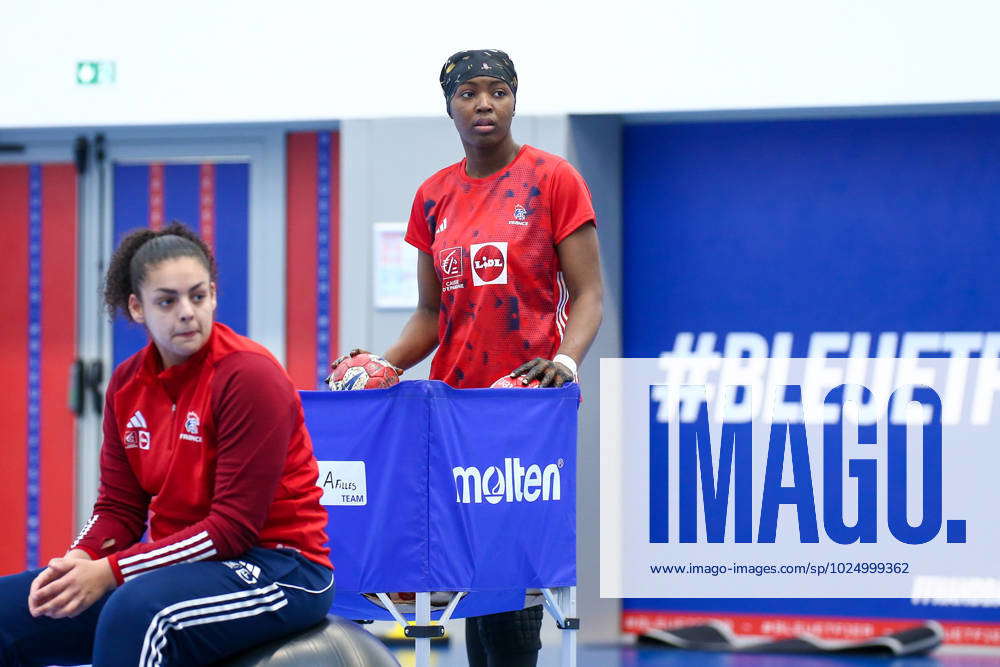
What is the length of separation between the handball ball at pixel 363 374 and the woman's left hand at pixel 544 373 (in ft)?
1.08

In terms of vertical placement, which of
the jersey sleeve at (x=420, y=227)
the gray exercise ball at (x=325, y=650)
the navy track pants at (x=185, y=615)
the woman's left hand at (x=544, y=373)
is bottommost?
the gray exercise ball at (x=325, y=650)

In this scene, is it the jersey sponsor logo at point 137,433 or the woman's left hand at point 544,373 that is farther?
the woman's left hand at point 544,373

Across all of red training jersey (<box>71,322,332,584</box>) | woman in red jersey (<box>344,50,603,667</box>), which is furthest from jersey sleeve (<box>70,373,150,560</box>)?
woman in red jersey (<box>344,50,603,667</box>)

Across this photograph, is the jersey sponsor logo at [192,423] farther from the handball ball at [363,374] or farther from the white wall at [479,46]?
the white wall at [479,46]

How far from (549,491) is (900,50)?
3584 millimetres

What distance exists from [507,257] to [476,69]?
463mm

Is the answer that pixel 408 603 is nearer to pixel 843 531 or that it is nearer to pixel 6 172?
pixel 843 531

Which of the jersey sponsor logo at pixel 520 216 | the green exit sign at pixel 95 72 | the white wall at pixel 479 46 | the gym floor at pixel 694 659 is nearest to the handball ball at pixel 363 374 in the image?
the jersey sponsor logo at pixel 520 216

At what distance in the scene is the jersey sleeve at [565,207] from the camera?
306 centimetres

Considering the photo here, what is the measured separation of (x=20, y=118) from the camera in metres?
6.29


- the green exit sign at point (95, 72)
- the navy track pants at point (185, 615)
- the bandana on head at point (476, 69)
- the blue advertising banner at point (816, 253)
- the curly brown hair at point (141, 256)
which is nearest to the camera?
the navy track pants at point (185, 615)

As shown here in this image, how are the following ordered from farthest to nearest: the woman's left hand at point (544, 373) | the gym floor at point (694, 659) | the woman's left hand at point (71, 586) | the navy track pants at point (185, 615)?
the gym floor at point (694, 659)
the woman's left hand at point (544, 373)
the woman's left hand at point (71, 586)
the navy track pants at point (185, 615)

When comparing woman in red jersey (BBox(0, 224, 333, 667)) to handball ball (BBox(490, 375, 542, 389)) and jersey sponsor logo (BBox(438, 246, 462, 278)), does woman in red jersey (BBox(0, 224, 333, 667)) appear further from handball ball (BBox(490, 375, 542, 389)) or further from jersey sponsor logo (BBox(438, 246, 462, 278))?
jersey sponsor logo (BBox(438, 246, 462, 278))

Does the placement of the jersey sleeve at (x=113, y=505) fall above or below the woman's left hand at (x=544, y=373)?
below
